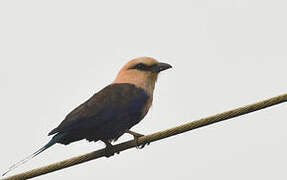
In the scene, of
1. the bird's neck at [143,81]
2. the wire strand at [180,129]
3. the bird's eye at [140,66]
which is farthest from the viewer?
the bird's eye at [140,66]

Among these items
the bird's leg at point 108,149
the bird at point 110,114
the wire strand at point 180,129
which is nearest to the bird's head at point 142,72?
the bird at point 110,114

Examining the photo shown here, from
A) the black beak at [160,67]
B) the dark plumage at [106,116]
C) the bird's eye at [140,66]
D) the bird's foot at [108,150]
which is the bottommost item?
the bird's foot at [108,150]

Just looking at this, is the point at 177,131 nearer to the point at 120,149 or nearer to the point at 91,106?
the point at 120,149

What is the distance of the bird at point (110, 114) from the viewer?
24.4 feet

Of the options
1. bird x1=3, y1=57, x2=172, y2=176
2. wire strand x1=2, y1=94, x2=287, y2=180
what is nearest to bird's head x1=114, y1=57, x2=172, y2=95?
bird x1=3, y1=57, x2=172, y2=176

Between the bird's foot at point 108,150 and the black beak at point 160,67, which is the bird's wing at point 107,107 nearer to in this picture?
the bird's foot at point 108,150

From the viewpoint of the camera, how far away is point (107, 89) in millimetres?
8227

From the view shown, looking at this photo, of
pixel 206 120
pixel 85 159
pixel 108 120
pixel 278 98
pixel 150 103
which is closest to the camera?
pixel 278 98

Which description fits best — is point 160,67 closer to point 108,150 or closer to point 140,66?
point 140,66

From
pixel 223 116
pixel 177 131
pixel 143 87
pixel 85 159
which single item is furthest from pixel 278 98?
pixel 143 87

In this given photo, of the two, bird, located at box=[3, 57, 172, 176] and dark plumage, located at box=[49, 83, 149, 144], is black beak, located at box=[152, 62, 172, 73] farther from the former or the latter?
dark plumage, located at box=[49, 83, 149, 144]

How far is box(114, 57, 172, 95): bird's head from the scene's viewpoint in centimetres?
859

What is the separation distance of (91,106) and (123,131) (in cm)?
49

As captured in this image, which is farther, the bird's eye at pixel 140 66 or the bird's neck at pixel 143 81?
the bird's eye at pixel 140 66
